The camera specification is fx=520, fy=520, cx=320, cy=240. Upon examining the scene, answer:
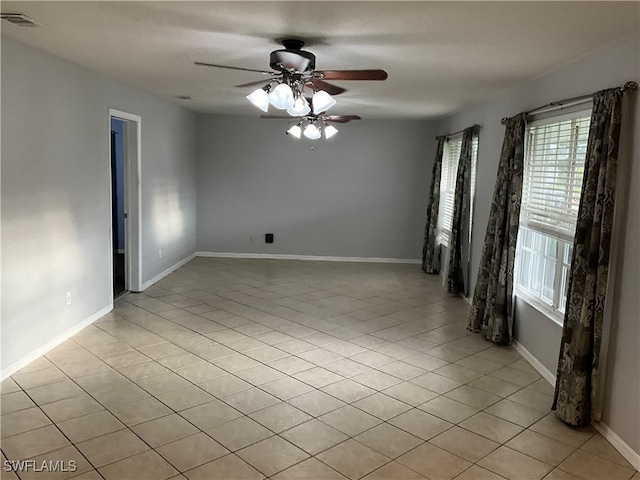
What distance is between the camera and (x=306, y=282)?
6.95m

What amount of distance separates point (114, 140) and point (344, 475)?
6570mm

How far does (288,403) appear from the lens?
11.1 ft

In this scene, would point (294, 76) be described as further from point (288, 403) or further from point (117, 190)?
point (117, 190)

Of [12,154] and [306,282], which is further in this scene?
[306,282]

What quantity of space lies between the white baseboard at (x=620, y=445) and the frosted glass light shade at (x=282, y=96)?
8.66ft

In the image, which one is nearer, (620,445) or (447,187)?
(620,445)

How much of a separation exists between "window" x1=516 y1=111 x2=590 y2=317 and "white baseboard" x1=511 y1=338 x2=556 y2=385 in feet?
1.38

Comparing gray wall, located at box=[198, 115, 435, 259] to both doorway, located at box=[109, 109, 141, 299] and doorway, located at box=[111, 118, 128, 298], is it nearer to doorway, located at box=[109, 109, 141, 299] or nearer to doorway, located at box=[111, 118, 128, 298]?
doorway, located at box=[111, 118, 128, 298]

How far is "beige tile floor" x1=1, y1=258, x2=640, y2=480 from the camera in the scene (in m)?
2.70

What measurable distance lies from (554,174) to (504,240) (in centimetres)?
74

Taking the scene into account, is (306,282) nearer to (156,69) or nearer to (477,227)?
(477,227)

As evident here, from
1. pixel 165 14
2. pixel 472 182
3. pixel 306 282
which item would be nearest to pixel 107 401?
pixel 165 14

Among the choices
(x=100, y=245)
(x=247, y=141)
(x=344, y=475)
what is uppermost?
(x=247, y=141)

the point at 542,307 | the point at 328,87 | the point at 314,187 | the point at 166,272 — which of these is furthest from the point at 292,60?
the point at 314,187
